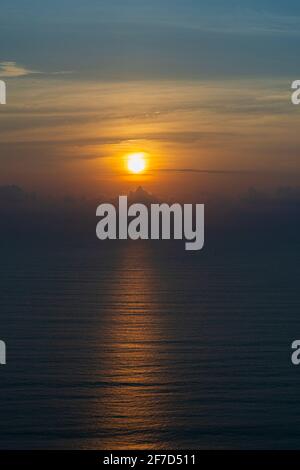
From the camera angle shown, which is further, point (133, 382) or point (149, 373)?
point (149, 373)

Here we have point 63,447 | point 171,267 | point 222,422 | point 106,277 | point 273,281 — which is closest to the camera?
point 63,447

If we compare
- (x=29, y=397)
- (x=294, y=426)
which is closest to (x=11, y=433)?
(x=29, y=397)

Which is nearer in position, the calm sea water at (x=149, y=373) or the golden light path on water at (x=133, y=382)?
the golden light path on water at (x=133, y=382)

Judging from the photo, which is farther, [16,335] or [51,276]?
[51,276]

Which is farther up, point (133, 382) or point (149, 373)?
point (149, 373)

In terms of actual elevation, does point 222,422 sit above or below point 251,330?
below

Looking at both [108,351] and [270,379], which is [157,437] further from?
[108,351]

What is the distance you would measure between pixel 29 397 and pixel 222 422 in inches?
491

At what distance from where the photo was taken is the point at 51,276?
151m

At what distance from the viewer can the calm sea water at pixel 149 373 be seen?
135 feet

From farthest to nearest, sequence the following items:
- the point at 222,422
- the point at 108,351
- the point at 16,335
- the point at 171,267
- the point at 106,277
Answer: the point at 171,267
the point at 106,277
the point at 16,335
the point at 108,351
the point at 222,422

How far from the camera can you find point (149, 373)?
177 ft

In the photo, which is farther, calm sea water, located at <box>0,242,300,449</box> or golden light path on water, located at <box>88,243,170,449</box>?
calm sea water, located at <box>0,242,300,449</box>

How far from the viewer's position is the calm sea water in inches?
1619
